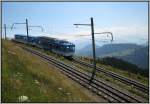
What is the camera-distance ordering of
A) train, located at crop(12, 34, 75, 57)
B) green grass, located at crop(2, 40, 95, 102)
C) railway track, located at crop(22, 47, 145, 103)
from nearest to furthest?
green grass, located at crop(2, 40, 95, 102), railway track, located at crop(22, 47, 145, 103), train, located at crop(12, 34, 75, 57)

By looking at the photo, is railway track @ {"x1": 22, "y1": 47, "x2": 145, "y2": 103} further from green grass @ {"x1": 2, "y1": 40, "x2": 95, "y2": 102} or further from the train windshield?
the train windshield

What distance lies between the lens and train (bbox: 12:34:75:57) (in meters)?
43.3

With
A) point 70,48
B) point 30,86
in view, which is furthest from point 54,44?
point 30,86

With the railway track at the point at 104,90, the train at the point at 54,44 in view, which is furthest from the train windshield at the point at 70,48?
the railway track at the point at 104,90

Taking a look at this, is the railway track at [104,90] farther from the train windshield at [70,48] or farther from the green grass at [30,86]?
the train windshield at [70,48]

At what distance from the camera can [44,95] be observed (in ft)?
51.4

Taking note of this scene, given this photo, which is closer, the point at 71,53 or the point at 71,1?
the point at 71,1

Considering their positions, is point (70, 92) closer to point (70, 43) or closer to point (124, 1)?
point (124, 1)

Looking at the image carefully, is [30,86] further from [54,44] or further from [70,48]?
[54,44]

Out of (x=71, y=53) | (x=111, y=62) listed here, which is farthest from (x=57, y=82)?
(x=111, y=62)

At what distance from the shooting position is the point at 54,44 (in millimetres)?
46469

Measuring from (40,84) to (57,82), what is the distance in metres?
1.98

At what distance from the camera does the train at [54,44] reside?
43.3m

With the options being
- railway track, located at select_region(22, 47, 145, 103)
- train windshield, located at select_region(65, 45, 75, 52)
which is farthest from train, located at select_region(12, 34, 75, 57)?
railway track, located at select_region(22, 47, 145, 103)
